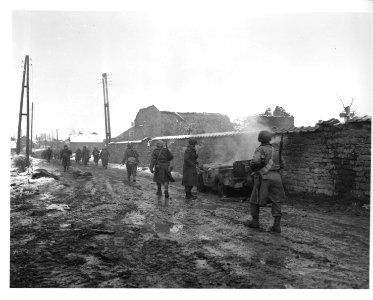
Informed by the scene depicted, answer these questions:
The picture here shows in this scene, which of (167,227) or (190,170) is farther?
(190,170)

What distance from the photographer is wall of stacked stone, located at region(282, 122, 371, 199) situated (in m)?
6.61

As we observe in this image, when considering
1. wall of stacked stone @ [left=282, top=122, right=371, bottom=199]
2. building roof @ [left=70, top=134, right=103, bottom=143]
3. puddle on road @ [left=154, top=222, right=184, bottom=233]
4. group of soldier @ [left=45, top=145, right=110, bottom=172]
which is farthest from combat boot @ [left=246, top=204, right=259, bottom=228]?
building roof @ [left=70, top=134, right=103, bottom=143]

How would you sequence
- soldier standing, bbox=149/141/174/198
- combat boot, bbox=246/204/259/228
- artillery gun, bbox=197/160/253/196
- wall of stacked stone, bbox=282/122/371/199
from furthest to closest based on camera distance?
soldier standing, bbox=149/141/174/198
artillery gun, bbox=197/160/253/196
wall of stacked stone, bbox=282/122/371/199
combat boot, bbox=246/204/259/228

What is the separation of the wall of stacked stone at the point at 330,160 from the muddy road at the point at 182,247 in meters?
0.67

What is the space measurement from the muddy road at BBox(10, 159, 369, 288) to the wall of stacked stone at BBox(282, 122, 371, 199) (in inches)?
26.4

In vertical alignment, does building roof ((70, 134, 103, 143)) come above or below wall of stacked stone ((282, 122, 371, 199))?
above

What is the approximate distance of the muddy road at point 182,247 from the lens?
3.11m

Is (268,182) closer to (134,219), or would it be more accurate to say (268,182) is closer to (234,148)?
(134,219)

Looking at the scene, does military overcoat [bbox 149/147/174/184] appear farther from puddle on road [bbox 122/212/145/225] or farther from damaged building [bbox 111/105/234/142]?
damaged building [bbox 111/105/234/142]

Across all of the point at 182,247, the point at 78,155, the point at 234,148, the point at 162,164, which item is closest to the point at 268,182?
the point at 182,247

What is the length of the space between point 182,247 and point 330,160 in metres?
5.20

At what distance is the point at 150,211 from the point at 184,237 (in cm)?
201

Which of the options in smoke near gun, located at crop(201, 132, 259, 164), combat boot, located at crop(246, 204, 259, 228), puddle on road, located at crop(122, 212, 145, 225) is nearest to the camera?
combat boot, located at crop(246, 204, 259, 228)

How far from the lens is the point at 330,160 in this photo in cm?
741
